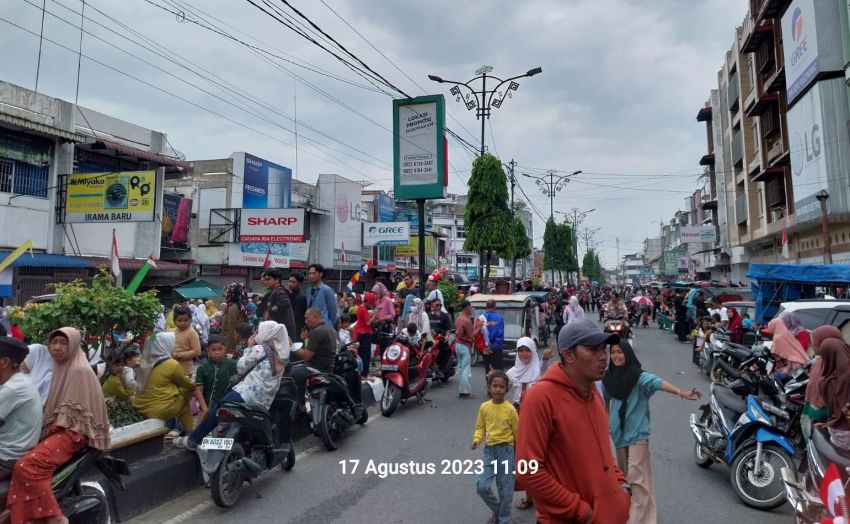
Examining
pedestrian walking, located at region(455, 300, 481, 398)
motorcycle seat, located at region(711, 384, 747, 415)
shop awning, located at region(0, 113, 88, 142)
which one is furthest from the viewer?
shop awning, located at region(0, 113, 88, 142)

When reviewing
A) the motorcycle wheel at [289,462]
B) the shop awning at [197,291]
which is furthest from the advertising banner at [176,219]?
the motorcycle wheel at [289,462]

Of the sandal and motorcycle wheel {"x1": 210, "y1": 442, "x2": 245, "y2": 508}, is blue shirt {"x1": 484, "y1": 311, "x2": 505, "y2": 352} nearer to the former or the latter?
the sandal

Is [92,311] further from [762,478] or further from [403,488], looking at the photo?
[762,478]

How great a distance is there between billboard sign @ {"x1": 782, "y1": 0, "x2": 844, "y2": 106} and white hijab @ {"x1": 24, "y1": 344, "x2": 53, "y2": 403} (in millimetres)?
23095

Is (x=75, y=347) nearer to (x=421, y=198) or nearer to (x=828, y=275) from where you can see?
(x=421, y=198)

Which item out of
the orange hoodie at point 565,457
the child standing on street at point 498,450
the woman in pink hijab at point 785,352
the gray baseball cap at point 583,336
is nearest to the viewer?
the orange hoodie at point 565,457

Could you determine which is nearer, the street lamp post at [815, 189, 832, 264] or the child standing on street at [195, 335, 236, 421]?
the child standing on street at [195, 335, 236, 421]

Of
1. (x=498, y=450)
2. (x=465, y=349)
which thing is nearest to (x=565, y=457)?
(x=498, y=450)

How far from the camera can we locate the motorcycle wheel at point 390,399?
26.6 ft

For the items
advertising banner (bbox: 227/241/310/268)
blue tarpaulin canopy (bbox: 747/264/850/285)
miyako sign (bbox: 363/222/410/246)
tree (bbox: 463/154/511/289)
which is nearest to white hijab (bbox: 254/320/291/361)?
blue tarpaulin canopy (bbox: 747/264/850/285)

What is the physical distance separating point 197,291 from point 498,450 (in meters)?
20.2

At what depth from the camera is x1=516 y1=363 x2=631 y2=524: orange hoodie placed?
2.19 metres

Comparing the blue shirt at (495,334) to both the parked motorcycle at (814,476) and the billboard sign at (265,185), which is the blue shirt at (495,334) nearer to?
the parked motorcycle at (814,476)

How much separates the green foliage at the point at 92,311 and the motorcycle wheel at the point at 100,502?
5.25 feet
